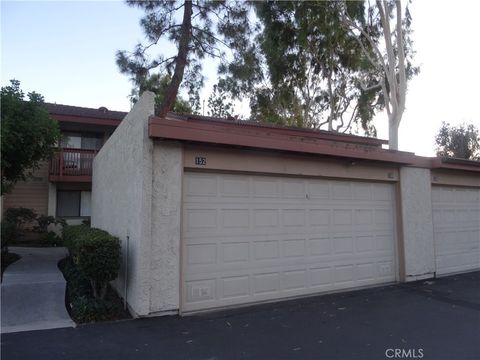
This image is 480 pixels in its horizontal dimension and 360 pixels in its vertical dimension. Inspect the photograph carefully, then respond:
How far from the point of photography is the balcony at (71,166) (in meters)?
16.8

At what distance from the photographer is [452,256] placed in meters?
10.9

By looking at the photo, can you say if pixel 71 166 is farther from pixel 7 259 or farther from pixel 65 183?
pixel 7 259

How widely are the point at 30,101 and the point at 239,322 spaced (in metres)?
7.41

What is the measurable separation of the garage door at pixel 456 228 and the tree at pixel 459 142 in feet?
81.9

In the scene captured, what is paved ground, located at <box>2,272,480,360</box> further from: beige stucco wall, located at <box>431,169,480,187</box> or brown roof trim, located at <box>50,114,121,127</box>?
brown roof trim, located at <box>50,114,121,127</box>

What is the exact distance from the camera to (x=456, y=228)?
441 inches

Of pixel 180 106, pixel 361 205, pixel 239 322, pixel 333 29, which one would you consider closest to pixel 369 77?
pixel 333 29

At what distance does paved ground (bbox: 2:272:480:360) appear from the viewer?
485 centimetres

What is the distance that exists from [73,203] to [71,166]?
5.69ft

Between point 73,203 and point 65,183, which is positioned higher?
point 65,183

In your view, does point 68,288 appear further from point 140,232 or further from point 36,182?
point 36,182

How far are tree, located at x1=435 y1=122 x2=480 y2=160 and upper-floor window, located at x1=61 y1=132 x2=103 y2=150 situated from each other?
28589 millimetres

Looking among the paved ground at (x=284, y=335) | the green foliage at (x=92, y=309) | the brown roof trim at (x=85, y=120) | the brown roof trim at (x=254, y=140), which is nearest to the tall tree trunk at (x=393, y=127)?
the brown roof trim at (x=254, y=140)

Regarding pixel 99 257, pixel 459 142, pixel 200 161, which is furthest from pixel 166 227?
pixel 459 142
